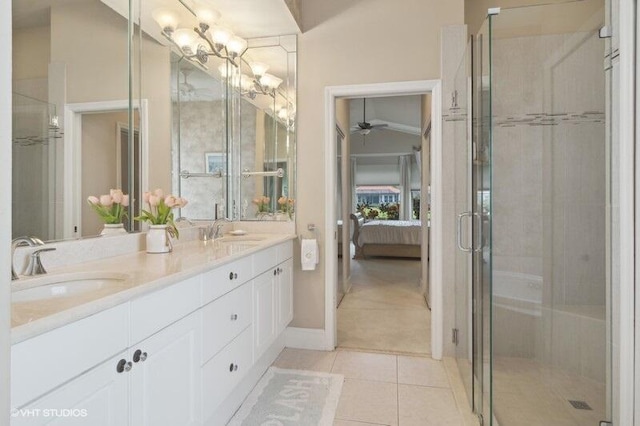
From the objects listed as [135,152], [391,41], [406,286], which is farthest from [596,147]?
[406,286]

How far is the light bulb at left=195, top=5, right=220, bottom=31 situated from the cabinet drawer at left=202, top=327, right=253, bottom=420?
2.19 metres

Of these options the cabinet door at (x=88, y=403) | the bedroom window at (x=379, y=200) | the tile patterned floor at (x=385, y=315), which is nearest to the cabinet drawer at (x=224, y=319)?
the cabinet door at (x=88, y=403)

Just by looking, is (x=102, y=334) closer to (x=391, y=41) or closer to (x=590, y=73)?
(x=590, y=73)

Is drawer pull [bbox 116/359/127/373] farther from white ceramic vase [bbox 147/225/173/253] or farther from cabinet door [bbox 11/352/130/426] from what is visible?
white ceramic vase [bbox 147/225/173/253]

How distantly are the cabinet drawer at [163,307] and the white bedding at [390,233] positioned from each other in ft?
19.0

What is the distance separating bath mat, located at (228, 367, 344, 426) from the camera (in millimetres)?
1942

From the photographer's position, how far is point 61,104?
60.6 inches

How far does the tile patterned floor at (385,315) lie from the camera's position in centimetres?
303

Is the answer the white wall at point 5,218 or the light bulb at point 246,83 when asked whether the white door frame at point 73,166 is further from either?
the light bulb at point 246,83

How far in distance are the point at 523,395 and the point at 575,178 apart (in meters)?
1.22

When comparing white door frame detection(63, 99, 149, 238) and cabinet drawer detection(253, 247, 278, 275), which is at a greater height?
white door frame detection(63, 99, 149, 238)

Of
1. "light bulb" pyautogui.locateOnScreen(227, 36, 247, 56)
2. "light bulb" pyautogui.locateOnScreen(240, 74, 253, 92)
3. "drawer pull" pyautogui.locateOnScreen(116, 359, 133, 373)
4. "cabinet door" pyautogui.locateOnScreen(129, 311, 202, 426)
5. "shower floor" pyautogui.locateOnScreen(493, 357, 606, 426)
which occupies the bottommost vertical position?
"shower floor" pyautogui.locateOnScreen(493, 357, 606, 426)

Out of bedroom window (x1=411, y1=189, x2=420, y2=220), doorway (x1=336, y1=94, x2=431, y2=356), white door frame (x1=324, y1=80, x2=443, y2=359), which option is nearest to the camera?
white door frame (x1=324, y1=80, x2=443, y2=359)

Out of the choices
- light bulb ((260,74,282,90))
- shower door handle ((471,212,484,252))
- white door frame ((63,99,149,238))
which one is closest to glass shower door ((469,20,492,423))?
shower door handle ((471,212,484,252))
